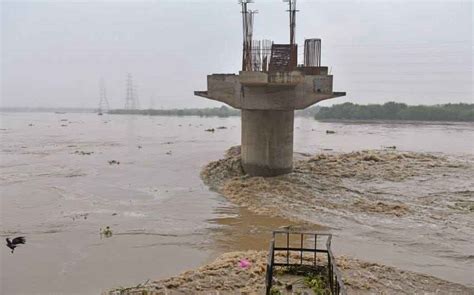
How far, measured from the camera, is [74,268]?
9039mm

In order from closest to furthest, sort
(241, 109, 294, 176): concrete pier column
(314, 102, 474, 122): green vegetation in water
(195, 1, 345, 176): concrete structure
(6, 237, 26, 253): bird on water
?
(6, 237, 26, 253): bird on water → (195, 1, 345, 176): concrete structure → (241, 109, 294, 176): concrete pier column → (314, 102, 474, 122): green vegetation in water

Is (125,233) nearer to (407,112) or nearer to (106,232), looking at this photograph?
(106,232)

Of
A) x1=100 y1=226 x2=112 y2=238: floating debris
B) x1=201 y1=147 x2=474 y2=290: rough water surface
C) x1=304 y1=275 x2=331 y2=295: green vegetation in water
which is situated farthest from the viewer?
x1=100 y1=226 x2=112 y2=238: floating debris

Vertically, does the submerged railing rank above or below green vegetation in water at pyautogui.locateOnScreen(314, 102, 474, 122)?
below

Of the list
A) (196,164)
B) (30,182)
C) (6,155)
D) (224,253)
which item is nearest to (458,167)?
(196,164)

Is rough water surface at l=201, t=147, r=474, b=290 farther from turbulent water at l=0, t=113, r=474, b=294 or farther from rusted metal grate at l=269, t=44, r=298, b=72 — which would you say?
rusted metal grate at l=269, t=44, r=298, b=72

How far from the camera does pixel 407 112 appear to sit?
278 ft

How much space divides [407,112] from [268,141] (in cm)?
7393

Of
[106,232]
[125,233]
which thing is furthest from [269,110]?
[106,232]

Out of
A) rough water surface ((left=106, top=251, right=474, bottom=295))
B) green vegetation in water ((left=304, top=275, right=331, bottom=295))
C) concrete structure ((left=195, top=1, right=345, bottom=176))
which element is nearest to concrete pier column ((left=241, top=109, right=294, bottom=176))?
concrete structure ((left=195, top=1, right=345, bottom=176))

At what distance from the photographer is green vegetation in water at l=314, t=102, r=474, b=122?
83.4m

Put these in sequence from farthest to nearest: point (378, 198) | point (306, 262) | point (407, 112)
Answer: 1. point (407, 112)
2. point (378, 198)
3. point (306, 262)

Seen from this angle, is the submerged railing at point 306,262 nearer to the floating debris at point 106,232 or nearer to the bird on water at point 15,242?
the floating debris at point 106,232

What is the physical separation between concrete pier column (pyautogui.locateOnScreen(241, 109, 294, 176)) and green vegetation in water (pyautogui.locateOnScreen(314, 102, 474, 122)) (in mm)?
71965
